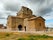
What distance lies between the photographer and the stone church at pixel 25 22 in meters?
48.8

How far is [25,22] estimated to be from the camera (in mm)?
54125

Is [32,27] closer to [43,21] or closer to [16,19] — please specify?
[43,21]

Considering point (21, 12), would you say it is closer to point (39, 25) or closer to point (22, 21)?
point (22, 21)

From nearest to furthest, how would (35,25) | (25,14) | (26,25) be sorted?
1. (35,25)
2. (26,25)
3. (25,14)

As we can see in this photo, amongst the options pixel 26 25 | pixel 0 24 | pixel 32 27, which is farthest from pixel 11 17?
pixel 0 24

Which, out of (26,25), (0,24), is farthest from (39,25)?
(0,24)

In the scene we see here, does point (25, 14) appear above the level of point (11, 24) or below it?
above

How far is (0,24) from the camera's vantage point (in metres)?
90.6

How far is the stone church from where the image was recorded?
48.8 m

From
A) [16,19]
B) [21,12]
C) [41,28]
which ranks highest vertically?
[21,12]

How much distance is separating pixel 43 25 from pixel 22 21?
10.1 m

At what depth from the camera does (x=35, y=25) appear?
48.2m

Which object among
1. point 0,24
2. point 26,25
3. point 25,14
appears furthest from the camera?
point 0,24

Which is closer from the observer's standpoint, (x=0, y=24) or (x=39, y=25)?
(x=39, y=25)
